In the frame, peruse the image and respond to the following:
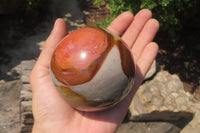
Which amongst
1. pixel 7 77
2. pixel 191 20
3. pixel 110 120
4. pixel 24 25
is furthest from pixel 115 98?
pixel 24 25

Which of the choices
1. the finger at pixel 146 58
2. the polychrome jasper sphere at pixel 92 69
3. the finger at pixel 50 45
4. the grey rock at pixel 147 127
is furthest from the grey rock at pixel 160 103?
the finger at pixel 50 45

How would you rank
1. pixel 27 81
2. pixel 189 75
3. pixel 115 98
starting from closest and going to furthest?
pixel 115 98, pixel 27 81, pixel 189 75

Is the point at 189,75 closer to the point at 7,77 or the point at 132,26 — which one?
the point at 132,26

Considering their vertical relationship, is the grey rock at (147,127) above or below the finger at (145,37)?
below

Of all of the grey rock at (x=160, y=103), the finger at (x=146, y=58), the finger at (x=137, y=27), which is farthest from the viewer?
the grey rock at (x=160, y=103)

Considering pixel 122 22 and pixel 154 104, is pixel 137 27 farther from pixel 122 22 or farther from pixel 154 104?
pixel 154 104

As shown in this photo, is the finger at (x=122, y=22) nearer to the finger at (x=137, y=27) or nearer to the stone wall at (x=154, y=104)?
the finger at (x=137, y=27)
